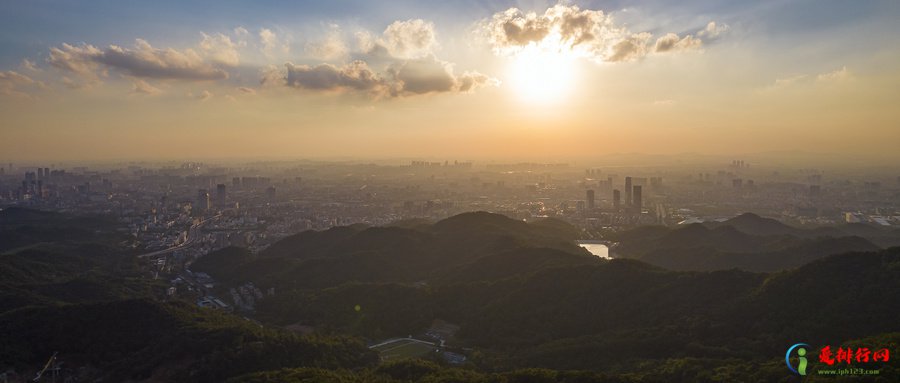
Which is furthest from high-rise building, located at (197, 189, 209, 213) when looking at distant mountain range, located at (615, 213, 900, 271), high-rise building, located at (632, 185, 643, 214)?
high-rise building, located at (632, 185, 643, 214)

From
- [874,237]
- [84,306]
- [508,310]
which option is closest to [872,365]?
[508,310]

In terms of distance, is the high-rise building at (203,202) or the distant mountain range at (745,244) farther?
the high-rise building at (203,202)

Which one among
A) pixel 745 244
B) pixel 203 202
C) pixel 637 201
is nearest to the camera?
pixel 745 244

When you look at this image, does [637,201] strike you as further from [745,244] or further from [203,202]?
[203,202]

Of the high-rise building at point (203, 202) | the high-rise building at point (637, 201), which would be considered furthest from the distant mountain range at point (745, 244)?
the high-rise building at point (203, 202)

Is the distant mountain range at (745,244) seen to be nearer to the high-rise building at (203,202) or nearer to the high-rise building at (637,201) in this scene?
the high-rise building at (637,201)

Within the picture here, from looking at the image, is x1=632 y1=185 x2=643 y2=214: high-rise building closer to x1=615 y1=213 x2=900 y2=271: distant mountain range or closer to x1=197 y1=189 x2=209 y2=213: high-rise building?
x1=615 y1=213 x2=900 y2=271: distant mountain range

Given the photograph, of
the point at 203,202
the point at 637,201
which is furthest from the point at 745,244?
the point at 203,202

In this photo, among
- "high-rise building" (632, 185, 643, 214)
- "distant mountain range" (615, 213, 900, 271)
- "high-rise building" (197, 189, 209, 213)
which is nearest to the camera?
"distant mountain range" (615, 213, 900, 271)

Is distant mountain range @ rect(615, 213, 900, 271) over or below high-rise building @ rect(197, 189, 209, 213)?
below

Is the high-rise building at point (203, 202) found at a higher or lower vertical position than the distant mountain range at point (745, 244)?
higher

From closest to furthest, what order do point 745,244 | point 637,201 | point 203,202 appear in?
point 745,244, point 637,201, point 203,202
